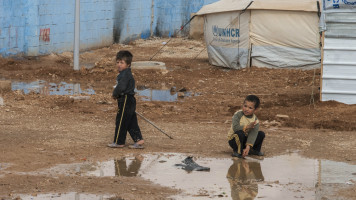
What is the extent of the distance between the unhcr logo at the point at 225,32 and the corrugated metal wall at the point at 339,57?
18.4ft

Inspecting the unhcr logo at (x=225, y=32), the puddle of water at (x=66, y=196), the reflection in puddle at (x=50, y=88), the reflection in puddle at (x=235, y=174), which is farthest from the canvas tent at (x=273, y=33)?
the puddle of water at (x=66, y=196)

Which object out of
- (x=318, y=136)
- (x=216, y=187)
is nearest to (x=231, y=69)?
(x=318, y=136)

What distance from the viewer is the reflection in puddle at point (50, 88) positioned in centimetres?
1317

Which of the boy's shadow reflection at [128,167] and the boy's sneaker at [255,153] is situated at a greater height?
the boy's sneaker at [255,153]

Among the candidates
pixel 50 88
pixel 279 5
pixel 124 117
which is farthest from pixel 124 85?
pixel 279 5

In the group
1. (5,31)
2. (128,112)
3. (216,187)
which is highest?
(5,31)

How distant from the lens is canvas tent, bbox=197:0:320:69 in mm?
16625

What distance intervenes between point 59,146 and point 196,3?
18430 millimetres

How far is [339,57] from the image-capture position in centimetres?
1169

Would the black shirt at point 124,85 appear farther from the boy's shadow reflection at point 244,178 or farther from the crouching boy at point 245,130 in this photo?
the boy's shadow reflection at point 244,178

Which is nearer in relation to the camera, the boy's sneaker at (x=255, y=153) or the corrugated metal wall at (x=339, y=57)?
the boy's sneaker at (x=255, y=153)

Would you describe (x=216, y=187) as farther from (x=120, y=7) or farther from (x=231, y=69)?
(x=120, y=7)

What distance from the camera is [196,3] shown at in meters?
25.8

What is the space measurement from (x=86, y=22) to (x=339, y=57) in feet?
34.5
